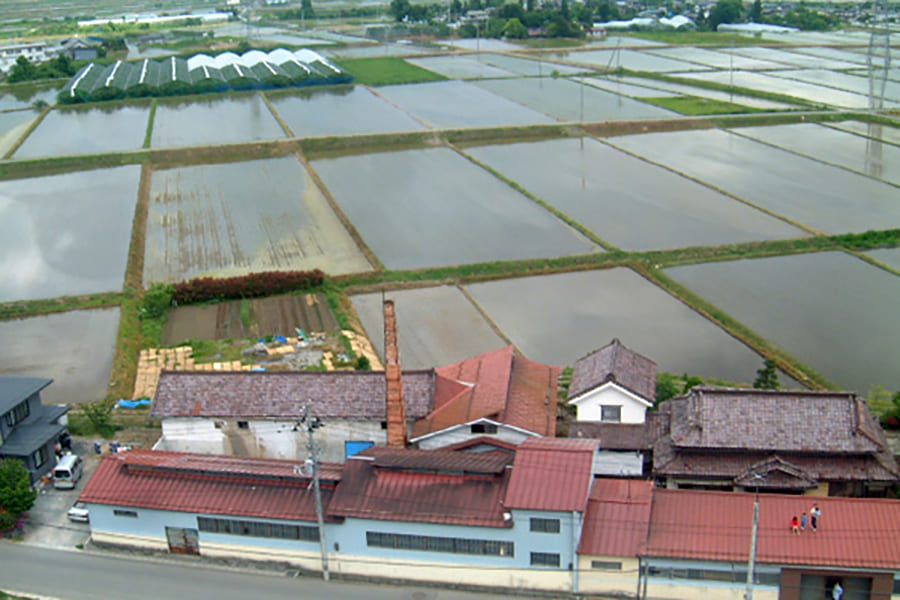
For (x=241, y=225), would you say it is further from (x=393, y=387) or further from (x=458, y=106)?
(x=458, y=106)

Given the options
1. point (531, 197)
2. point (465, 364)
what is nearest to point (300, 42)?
point (531, 197)

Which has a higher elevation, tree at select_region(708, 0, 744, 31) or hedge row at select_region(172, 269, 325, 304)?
tree at select_region(708, 0, 744, 31)

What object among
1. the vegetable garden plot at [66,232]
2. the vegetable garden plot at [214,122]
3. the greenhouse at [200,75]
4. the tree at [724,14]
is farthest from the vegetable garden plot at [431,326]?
the tree at [724,14]

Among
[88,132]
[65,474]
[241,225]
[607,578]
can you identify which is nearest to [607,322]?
[607,578]

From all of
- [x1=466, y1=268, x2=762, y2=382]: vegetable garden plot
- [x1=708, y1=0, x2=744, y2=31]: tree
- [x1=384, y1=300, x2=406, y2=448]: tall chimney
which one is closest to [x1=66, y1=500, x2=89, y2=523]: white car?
[x1=384, y1=300, x2=406, y2=448]: tall chimney

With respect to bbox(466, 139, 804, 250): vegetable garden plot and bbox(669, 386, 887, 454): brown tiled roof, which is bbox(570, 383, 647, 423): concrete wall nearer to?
bbox(669, 386, 887, 454): brown tiled roof

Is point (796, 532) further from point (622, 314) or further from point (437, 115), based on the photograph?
point (437, 115)
